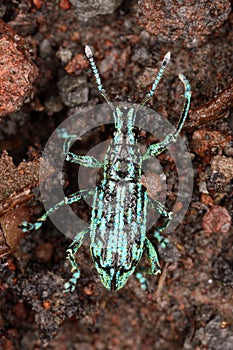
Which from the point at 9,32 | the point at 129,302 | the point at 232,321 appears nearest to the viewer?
the point at 9,32

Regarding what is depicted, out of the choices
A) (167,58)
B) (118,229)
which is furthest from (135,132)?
(118,229)

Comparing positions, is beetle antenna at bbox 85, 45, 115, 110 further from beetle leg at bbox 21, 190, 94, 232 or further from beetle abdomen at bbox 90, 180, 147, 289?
beetle leg at bbox 21, 190, 94, 232

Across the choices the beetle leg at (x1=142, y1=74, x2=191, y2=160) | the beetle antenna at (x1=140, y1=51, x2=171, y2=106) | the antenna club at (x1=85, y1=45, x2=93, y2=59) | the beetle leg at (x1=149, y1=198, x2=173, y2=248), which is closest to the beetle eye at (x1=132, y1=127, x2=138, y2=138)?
the beetle leg at (x1=142, y1=74, x2=191, y2=160)

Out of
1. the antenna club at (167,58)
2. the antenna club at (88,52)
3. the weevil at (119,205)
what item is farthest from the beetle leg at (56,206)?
the antenna club at (167,58)

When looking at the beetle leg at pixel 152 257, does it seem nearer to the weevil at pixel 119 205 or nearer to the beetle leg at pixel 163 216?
the weevil at pixel 119 205

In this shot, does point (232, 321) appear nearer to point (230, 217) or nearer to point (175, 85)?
point (230, 217)

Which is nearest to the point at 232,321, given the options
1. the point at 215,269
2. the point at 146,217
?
the point at 215,269
